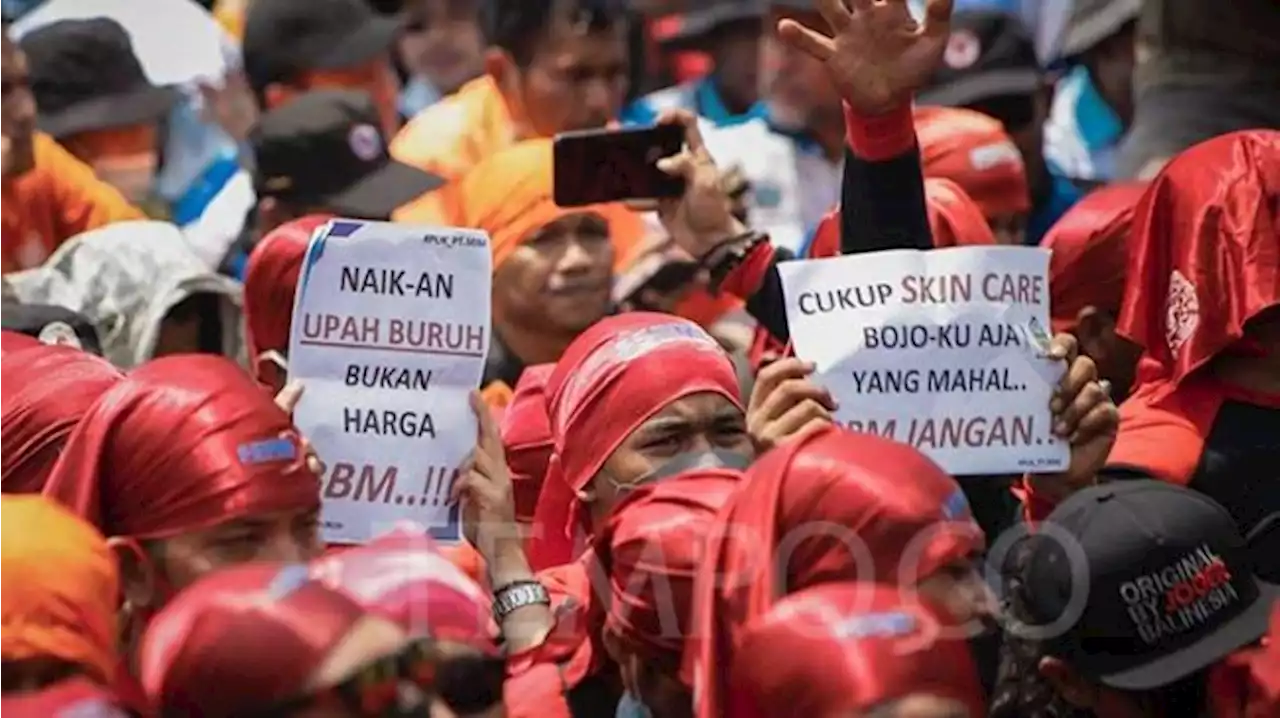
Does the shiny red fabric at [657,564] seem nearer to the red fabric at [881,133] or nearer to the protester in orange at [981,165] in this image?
the red fabric at [881,133]

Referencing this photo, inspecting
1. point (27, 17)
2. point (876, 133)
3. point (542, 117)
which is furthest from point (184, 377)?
point (27, 17)

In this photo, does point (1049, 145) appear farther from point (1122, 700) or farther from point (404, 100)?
point (1122, 700)

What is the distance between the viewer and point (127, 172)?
10.3m

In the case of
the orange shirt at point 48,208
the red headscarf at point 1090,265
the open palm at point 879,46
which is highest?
the open palm at point 879,46

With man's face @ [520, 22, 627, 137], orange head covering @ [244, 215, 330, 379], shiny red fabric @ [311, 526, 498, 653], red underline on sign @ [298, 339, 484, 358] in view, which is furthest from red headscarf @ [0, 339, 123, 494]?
man's face @ [520, 22, 627, 137]

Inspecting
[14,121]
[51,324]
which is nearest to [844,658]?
[51,324]

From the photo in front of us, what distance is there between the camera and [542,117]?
10023 millimetres

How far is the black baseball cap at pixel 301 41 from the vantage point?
1077 cm

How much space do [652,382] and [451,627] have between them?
1.51m

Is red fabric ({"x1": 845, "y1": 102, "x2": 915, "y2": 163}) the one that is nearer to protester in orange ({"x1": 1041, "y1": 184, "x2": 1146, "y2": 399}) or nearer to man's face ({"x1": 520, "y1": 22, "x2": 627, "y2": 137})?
protester in orange ({"x1": 1041, "y1": 184, "x2": 1146, "y2": 399})

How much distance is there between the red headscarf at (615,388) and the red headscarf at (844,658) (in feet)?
4.85

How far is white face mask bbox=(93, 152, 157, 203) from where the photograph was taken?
33.7 ft

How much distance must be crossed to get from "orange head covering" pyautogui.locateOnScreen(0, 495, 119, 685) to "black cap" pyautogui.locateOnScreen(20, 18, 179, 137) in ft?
15.4

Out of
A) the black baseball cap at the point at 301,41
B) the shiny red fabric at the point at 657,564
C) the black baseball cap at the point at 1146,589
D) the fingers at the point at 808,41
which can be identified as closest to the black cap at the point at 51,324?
the fingers at the point at 808,41
